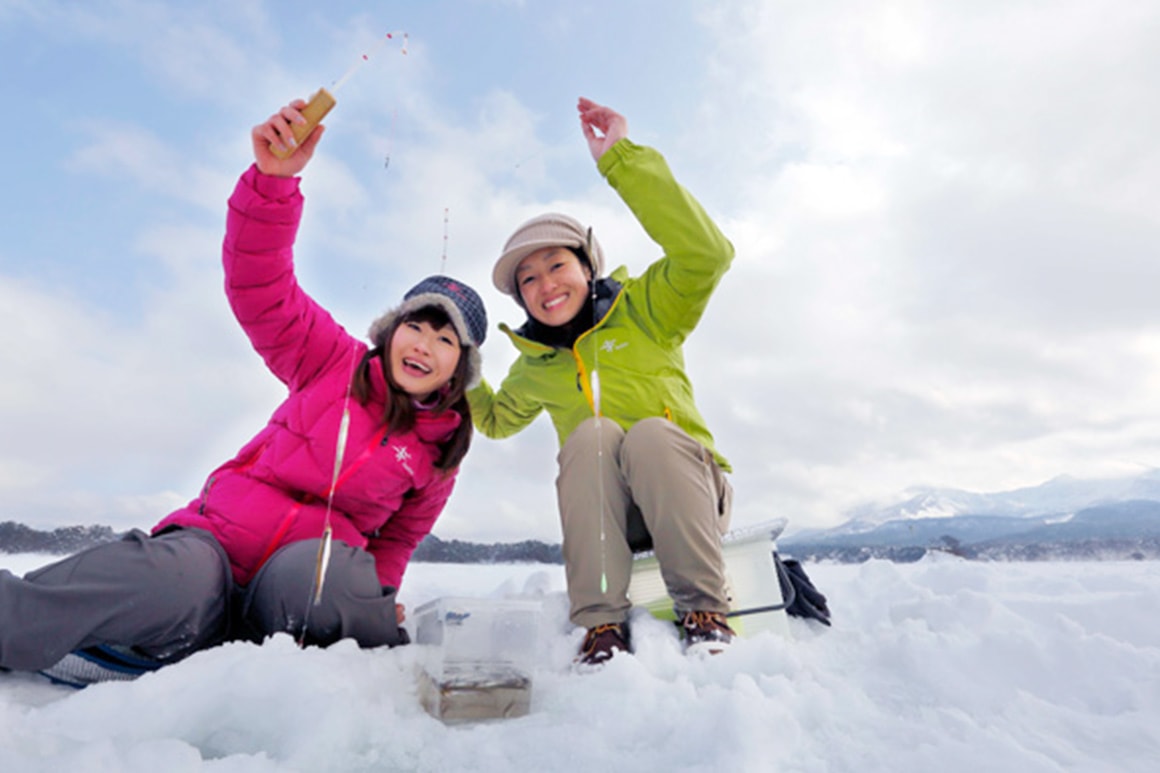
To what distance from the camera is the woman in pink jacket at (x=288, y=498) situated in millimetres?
1440

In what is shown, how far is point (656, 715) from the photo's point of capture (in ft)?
3.79

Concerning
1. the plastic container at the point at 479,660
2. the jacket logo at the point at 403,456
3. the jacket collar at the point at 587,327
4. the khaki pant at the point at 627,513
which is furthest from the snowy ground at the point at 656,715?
the jacket collar at the point at 587,327

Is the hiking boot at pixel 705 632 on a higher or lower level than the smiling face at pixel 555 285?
lower

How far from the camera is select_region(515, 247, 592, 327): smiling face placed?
261 cm

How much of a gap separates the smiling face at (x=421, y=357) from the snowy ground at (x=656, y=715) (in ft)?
3.23

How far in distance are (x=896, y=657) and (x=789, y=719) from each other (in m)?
0.79

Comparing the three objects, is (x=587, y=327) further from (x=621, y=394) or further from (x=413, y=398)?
(x=413, y=398)

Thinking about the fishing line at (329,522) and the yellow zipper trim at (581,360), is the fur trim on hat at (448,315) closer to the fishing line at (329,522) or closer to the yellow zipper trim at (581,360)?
the fishing line at (329,522)

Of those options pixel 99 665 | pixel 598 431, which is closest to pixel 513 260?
pixel 598 431

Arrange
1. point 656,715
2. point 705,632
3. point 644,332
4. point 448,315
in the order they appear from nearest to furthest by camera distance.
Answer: point 656,715 < point 705,632 < point 448,315 < point 644,332

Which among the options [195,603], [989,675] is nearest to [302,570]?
[195,603]

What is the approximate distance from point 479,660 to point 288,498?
37.3 inches

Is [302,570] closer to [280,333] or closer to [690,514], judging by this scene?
[280,333]

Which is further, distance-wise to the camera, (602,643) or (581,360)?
(581,360)
